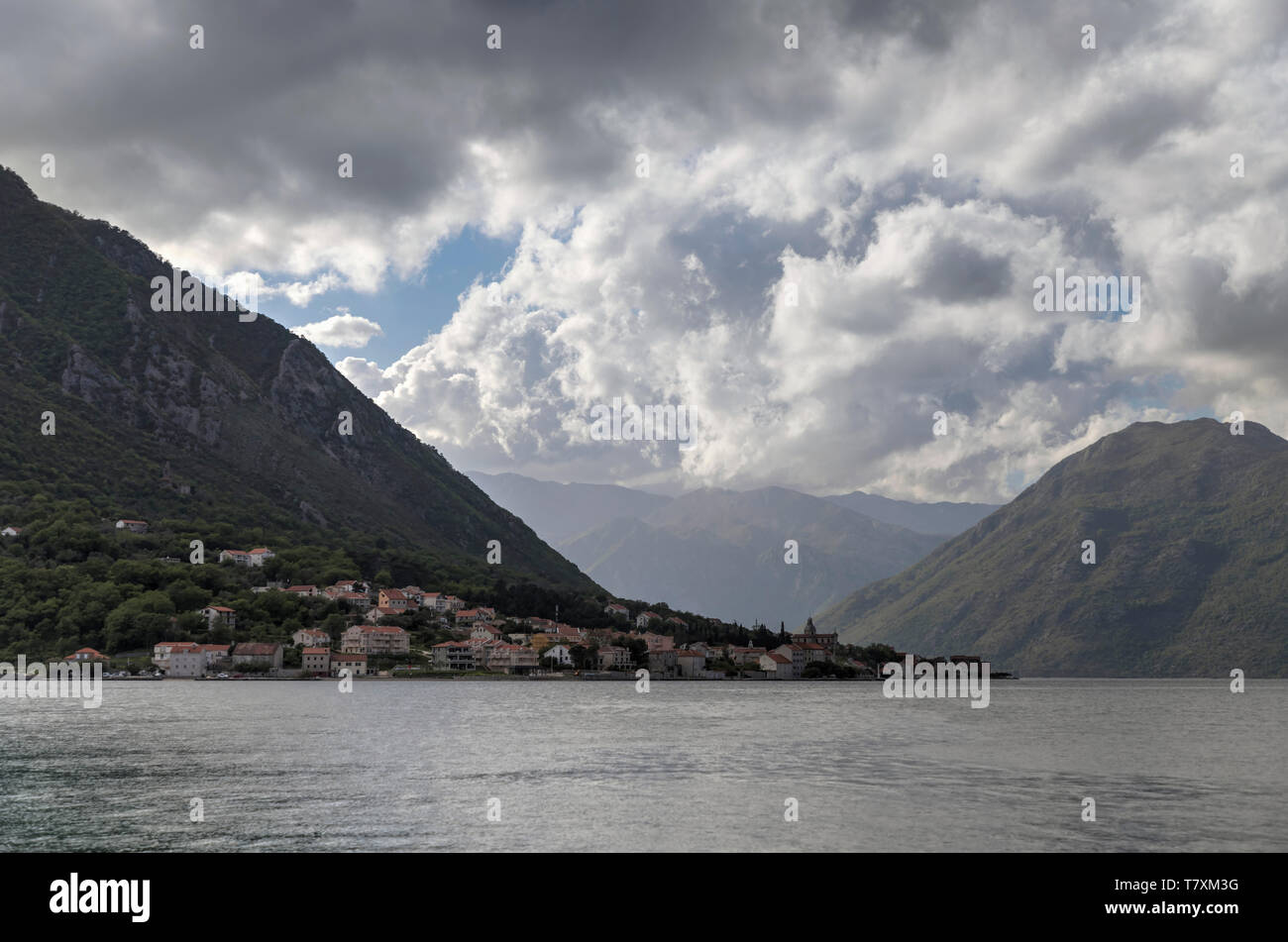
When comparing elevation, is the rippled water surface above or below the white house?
above

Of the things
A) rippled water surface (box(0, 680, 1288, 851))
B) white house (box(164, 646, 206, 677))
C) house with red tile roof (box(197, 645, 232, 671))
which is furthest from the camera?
house with red tile roof (box(197, 645, 232, 671))

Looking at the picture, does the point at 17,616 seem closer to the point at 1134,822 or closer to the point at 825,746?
the point at 825,746

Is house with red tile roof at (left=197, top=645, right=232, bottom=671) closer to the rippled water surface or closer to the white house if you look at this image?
the white house

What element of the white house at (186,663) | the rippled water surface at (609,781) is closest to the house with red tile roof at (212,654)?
the white house at (186,663)

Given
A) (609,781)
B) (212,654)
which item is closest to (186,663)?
(212,654)

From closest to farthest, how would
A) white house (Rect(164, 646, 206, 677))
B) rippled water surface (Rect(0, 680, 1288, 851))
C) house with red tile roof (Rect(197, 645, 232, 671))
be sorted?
rippled water surface (Rect(0, 680, 1288, 851)), white house (Rect(164, 646, 206, 677)), house with red tile roof (Rect(197, 645, 232, 671))

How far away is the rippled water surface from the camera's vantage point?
44125 millimetres

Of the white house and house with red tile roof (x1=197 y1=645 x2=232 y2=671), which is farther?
house with red tile roof (x1=197 y1=645 x2=232 y2=671)

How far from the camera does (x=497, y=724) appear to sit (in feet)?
344

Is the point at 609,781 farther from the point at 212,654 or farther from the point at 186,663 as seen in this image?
the point at 212,654

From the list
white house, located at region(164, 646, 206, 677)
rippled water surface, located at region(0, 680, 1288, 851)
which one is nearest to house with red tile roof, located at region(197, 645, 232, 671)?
white house, located at region(164, 646, 206, 677)

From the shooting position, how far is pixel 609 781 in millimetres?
62219
